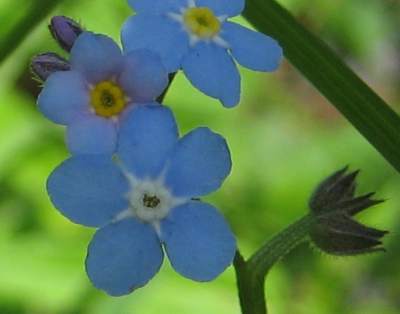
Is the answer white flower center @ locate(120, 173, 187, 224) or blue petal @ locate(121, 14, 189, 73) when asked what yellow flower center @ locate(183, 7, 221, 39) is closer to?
blue petal @ locate(121, 14, 189, 73)

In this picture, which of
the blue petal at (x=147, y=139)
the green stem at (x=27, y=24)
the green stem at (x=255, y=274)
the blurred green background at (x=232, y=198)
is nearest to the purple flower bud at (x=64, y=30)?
the blue petal at (x=147, y=139)

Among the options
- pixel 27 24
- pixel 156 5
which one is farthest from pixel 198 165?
pixel 27 24

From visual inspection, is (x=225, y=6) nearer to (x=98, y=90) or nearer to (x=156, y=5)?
(x=156, y=5)

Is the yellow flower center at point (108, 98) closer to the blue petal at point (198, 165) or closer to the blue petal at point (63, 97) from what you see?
the blue petal at point (63, 97)

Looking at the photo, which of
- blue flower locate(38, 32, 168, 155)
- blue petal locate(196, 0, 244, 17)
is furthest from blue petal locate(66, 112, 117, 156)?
blue petal locate(196, 0, 244, 17)

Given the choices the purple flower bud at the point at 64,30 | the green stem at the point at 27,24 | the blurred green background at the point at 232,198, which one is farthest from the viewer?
the blurred green background at the point at 232,198

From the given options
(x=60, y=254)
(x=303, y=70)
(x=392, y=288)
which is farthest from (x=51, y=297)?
(x=303, y=70)
